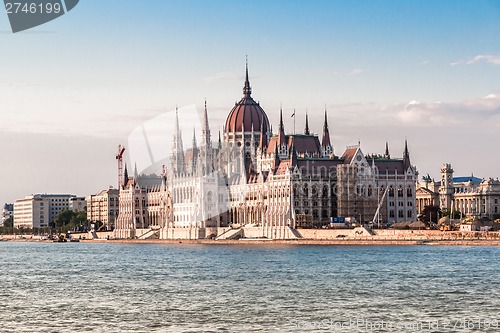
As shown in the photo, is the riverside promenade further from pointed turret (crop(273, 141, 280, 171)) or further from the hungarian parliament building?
pointed turret (crop(273, 141, 280, 171))

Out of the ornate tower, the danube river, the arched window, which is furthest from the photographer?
the ornate tower

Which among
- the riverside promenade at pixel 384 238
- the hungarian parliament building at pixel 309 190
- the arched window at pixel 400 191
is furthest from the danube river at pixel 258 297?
the arched window at pixel 400 191

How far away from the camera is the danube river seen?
47.2 metres

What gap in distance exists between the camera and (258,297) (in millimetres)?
59031

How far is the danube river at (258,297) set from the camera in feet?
155

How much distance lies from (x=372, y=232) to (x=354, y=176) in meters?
25.2

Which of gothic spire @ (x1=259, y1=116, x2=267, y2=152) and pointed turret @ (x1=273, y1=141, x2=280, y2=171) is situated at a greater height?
gothic spire @ (x1=259, y1=116, x2=267, y2=152)

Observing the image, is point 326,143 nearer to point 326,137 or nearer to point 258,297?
point 326,137

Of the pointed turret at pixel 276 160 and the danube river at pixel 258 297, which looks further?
the pointed turret at pixel 276 160

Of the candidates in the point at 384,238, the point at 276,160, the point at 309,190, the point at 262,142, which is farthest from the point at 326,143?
the point at 384,238

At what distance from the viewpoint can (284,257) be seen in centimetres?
10931

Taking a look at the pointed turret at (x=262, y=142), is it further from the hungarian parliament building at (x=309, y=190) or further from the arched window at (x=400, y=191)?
the arched window at (x=400, y=191)

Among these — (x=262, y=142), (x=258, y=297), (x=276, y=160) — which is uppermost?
(x=262, y=142)

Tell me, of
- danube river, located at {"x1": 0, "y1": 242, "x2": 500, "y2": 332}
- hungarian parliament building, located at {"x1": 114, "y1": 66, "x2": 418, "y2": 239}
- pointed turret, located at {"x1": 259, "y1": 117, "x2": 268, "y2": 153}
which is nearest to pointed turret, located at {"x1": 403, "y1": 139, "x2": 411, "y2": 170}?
hungarian parliament building, located at {"x1": 114, "y1": 66, "x2": 418, "y2": 239}
